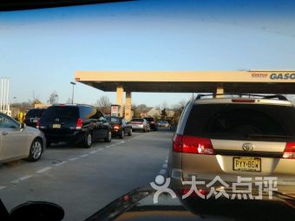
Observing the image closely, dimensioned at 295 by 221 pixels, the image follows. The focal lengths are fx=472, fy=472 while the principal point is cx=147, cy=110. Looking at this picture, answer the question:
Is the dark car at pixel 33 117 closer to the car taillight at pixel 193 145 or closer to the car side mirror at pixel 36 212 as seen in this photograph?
the car taillight at pixel 193 145

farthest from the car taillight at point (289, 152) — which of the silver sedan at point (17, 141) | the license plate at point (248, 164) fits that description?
the silver sedan at point (17, 141)

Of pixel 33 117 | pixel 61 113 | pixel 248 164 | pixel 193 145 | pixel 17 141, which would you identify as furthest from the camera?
pixel 33 117

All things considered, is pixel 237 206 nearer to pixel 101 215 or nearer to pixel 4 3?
pixel 101 215

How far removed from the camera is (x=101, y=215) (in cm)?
316

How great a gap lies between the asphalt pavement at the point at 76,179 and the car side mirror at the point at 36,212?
10.8 feet

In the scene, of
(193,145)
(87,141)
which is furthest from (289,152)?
(87,141)

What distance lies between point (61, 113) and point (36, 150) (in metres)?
5.18

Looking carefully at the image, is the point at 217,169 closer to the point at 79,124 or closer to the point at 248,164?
the point at 248,164

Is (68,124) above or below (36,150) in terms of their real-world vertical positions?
above

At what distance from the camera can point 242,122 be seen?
5898mm

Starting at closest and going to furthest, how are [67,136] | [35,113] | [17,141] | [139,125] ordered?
[17,141], [67,136], [35,113], [139,125]

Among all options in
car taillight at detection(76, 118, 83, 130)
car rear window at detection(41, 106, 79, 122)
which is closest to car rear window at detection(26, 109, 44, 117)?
car rear window at detection(41, 106, 79, 122)

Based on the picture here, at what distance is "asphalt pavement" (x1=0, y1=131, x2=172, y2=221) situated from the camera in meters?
7.62

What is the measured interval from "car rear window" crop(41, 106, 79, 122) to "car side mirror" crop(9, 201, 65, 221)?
14628 millimetres
